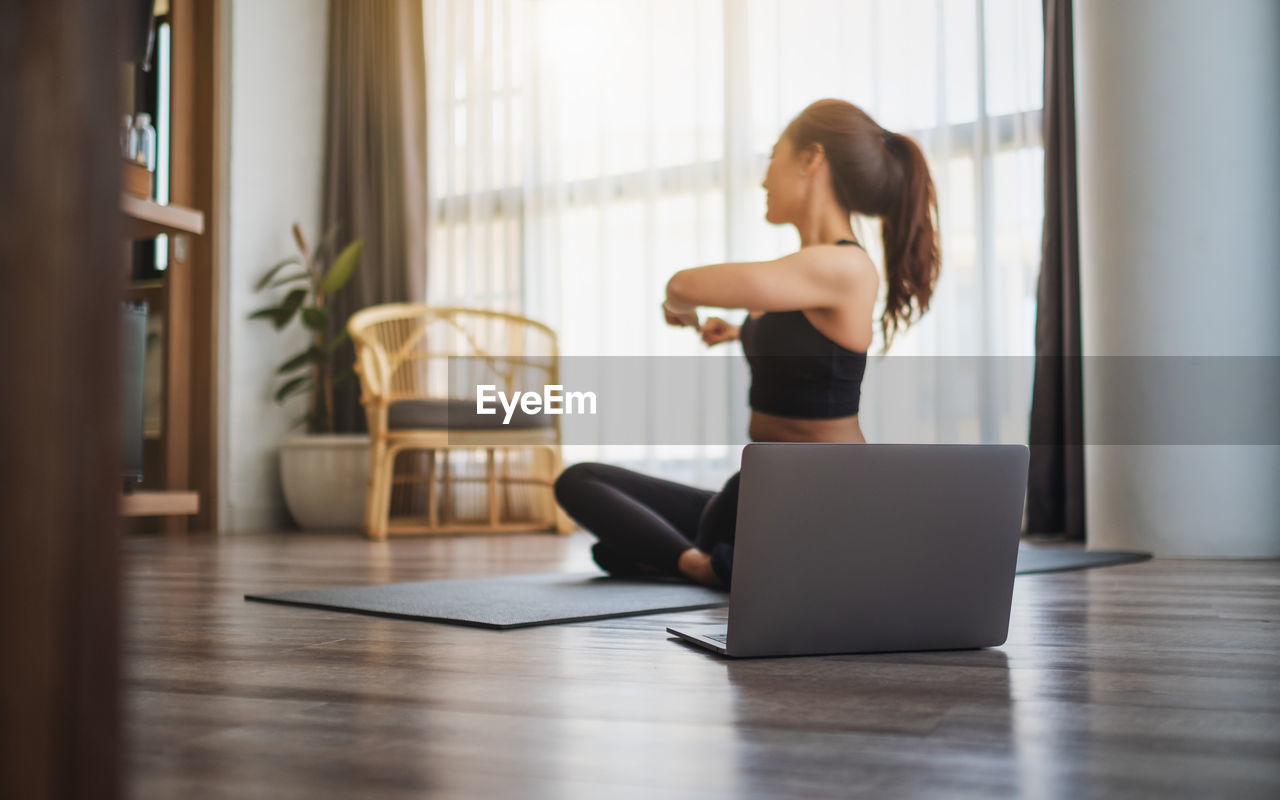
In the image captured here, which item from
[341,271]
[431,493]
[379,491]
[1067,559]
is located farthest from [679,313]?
[341,271]

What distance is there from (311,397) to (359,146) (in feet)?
3.54

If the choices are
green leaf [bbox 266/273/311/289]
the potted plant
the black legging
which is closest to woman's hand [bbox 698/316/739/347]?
the black legging

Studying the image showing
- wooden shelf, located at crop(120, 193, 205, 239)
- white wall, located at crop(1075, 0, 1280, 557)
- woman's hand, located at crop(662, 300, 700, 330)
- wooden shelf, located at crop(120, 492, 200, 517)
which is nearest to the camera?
woman's hand, located at crop(662, 300, 700, 330)

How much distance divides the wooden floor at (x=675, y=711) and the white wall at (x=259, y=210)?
271cm

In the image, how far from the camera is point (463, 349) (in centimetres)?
437

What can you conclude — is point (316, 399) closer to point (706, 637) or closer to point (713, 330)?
point (713, 330)

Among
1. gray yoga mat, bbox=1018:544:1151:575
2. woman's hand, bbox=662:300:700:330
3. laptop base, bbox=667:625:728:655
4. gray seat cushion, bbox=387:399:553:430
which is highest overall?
woman's hand, bbox=662:300:700:330

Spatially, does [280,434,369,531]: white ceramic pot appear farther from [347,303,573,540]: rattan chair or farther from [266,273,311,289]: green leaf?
[266,273,311,289]: green leaf

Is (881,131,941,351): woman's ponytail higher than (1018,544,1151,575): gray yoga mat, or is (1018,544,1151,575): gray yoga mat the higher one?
(881,131,941,351): woman's ponytail

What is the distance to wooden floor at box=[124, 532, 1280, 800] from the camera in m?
0.69

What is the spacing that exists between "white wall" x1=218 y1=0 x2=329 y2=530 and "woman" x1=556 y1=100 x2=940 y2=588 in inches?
111

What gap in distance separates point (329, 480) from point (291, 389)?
443 mm

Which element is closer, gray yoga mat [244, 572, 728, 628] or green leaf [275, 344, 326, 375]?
gray yoga mat [244, 572, 728, 628]

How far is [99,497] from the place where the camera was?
392 mm
